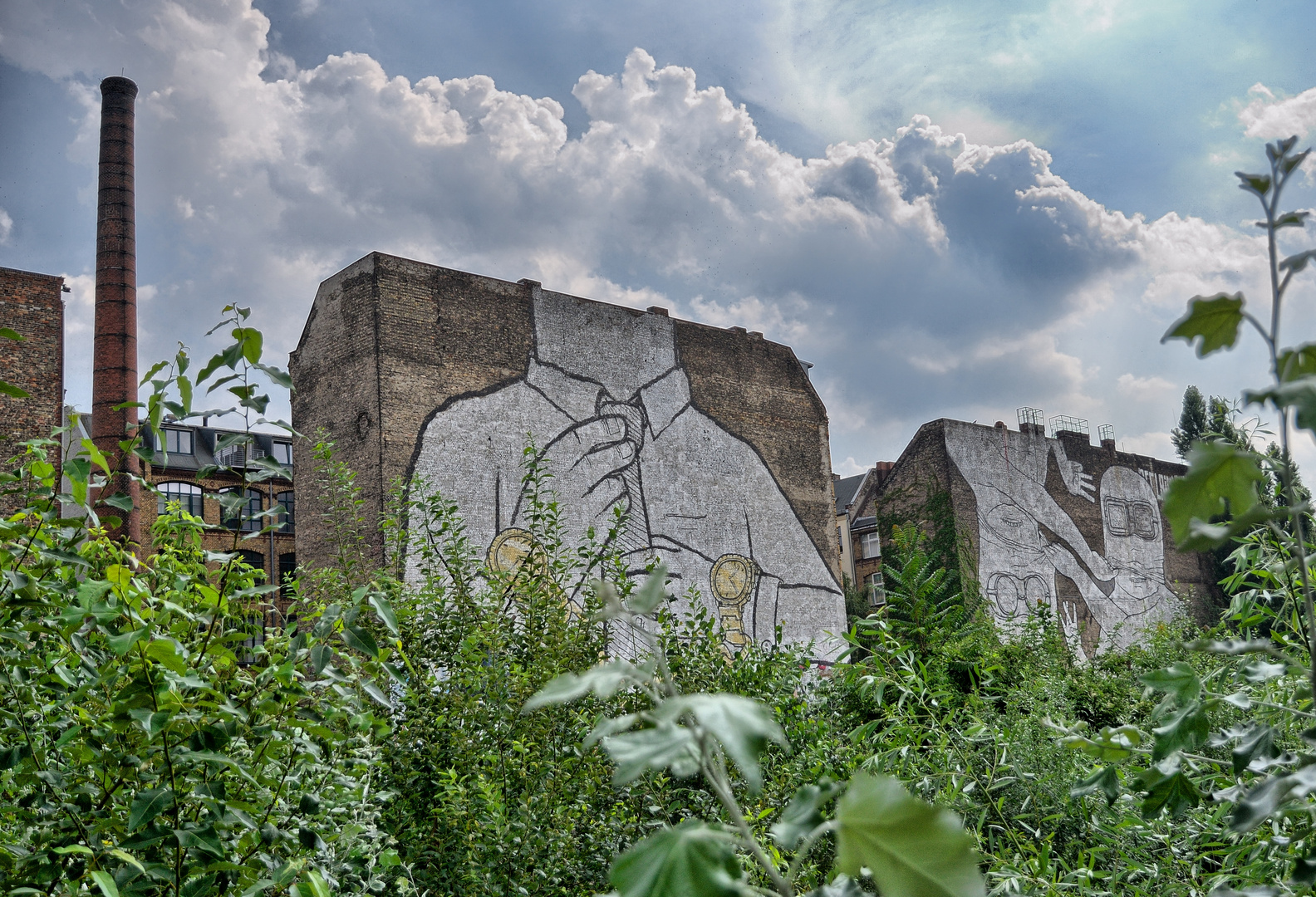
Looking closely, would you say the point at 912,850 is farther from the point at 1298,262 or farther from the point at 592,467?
the point at 592,467

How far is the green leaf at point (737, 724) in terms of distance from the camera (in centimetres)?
41

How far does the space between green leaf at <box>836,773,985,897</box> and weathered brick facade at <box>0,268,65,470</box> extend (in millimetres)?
18824

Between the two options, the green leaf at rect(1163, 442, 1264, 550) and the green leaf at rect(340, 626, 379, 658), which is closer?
the green leaf at rect(1163, 442, 1264, 550)

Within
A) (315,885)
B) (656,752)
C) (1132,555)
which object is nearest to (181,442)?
(1132,555)

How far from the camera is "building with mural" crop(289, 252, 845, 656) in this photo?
13016mm

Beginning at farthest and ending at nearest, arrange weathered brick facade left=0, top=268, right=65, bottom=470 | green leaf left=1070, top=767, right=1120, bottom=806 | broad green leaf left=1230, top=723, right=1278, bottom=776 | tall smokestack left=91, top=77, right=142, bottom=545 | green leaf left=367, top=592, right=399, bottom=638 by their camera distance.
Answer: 1. tall smokestack left=91, top=77, right=142, bottom=545
2. weathered brick facade left=0, top=268, right=65, bottom=470
3. green leaf left=367, top=592, right=399, bottom=638
4. green leaf left=1070, top=767, right=1120, bottom=806
5. broad green leaf left=1230, top=723, right=1278, bottom=776

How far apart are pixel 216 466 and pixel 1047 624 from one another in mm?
8714

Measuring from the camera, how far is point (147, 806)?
143 cm

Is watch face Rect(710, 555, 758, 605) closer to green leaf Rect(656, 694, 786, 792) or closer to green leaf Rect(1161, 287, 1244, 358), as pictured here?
green leaf Rect(1161, 287, 1244, 358)

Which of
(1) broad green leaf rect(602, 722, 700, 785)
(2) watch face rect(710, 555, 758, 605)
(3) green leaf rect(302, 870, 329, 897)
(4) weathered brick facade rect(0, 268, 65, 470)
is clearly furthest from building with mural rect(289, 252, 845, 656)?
(1) broad green leaf rect(602, 722, 700, 785)

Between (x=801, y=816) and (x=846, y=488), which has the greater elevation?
(x=846, y=488)

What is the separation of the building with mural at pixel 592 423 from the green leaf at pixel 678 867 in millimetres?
11136

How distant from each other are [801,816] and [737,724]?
0.19 metres

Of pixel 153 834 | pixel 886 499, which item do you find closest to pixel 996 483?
pixel 886 499
